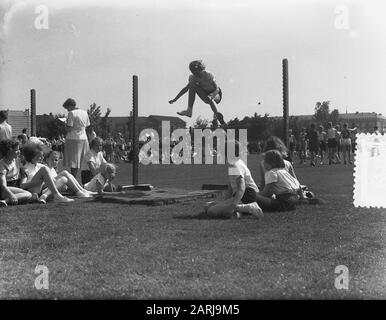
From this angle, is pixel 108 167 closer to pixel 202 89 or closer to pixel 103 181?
pixel 103 181

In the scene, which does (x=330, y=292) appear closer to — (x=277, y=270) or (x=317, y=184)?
(x=277, y=270)

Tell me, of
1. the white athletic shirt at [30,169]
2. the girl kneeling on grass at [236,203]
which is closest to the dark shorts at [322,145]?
the white athletic shirt at [30,169]

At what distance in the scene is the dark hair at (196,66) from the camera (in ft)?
29.3

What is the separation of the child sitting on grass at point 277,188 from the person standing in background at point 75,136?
4261 millimetres

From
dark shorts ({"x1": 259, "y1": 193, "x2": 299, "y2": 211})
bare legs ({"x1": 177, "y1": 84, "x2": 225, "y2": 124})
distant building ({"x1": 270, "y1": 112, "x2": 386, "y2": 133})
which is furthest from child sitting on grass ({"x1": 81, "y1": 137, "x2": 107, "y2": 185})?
distant building ({"x1": 270, "y1": 112, "x2": 386, "y2": 133})

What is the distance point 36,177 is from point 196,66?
2971 mm

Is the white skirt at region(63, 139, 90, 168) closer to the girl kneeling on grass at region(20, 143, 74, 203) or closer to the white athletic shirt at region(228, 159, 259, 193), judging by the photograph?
the girl kneeling on grass at region(20, 143, 74, 203)

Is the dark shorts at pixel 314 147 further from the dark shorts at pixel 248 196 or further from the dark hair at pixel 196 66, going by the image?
the dark shorts at pixel 248 196

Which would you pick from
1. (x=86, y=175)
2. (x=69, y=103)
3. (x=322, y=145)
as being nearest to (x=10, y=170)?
(x=69, y=103)

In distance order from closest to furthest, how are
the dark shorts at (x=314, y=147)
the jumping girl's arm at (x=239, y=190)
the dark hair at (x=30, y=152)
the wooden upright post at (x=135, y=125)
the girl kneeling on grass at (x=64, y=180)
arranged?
the jumping girl's arm at (x=239, y=190) < the dark hair at (x=30, y=152) < the girl kneeling on grass at (x=64, y=180) < the wooden upright post at (x=135, y=125) < the dark shorts at (x=314, y=147)

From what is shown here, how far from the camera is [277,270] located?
438 cm

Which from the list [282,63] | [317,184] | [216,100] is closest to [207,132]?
[216,100]

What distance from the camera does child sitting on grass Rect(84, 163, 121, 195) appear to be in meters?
9.80

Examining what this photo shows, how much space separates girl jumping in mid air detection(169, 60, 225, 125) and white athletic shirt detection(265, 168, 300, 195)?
7.91 ft
